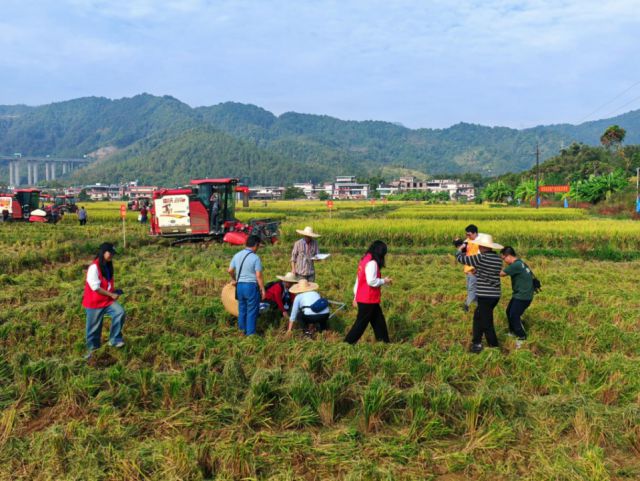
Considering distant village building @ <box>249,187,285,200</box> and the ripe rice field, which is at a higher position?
distant village building @ <box>249,187,285,200</box>

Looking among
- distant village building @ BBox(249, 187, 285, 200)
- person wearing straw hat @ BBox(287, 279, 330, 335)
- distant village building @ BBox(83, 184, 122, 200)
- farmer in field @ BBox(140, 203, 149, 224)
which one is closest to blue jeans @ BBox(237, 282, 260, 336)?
person wearing straw hat @ BBox(287, 279, 330, 335)

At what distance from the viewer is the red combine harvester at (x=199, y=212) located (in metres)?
18.3

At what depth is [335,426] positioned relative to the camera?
4.25 metres

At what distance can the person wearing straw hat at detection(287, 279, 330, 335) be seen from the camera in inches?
259

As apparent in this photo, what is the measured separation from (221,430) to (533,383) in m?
3.21

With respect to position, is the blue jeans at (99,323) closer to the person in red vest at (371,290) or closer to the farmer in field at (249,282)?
the farmer in field at (249,282)

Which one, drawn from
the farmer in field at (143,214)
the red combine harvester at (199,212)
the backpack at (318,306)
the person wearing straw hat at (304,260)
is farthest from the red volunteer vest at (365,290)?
the farmer in field at (143,214)

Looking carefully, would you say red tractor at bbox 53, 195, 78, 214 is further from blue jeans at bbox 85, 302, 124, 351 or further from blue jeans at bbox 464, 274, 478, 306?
blue jeans at bbox 464, 274, 478, 306

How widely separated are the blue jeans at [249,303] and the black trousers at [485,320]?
9.41 feet

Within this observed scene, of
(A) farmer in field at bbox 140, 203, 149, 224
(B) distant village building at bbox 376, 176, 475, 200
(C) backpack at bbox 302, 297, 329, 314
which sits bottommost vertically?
(C) backpack at bbox 302, 297, 329, 314

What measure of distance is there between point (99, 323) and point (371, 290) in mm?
3397

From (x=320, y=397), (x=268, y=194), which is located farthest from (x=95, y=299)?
(x=268, y=194)

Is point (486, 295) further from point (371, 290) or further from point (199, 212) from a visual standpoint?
point (199, 212)

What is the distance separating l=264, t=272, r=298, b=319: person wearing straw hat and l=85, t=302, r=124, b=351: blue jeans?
2019mm
